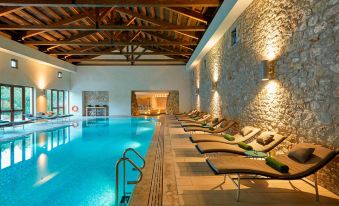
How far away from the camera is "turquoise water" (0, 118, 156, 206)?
3604mm

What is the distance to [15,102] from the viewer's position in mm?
11609

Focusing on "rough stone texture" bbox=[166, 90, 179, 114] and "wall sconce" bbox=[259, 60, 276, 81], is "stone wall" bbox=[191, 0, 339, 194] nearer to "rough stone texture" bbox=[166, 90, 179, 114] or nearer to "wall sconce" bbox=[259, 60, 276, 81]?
"wall sconce" bbox=[259, 60, 276, 81]

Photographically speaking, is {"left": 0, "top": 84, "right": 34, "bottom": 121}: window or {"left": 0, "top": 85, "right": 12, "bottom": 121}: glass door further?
{"left": 0, "top": 84, "right": 34, "bottom": 121}: window

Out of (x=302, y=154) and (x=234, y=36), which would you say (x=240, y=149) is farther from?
(x=234, y=36)

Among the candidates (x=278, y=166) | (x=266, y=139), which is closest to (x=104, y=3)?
(x=266, y=139)

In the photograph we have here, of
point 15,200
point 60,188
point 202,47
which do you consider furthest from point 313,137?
point 202,47

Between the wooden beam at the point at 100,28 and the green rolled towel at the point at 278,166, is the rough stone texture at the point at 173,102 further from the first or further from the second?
the green rolled towel at the point at 278,166

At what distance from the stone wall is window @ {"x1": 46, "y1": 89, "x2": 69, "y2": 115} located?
1173 cm

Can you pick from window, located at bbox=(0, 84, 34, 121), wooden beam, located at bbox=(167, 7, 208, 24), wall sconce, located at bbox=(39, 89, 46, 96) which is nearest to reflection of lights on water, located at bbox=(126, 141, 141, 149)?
wooden beam, located at bbox=(167, 7, 208, 24)

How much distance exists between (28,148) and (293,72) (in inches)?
253

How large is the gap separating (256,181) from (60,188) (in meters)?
2.78

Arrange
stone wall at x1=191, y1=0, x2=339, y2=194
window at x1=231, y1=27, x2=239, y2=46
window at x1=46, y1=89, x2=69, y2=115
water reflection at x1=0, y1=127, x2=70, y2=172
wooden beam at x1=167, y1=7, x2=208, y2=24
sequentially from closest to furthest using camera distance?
stone wall at x1=191, y1=0, x2=339, y2=194, water reflection at x1=0, y1=127, x2=70, y2=172, window at x1=231, y1=27, x2=239, y2=46, wooden beam at x1=167, y1=7, x2=208, y2=24, window at x1=46, y1=89, x2=69, y2=115

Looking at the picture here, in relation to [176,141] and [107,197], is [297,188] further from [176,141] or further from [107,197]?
[176,141]

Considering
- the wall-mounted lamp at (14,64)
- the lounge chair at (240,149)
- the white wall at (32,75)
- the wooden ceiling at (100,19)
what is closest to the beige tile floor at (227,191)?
the lounge chair at (240,149)
